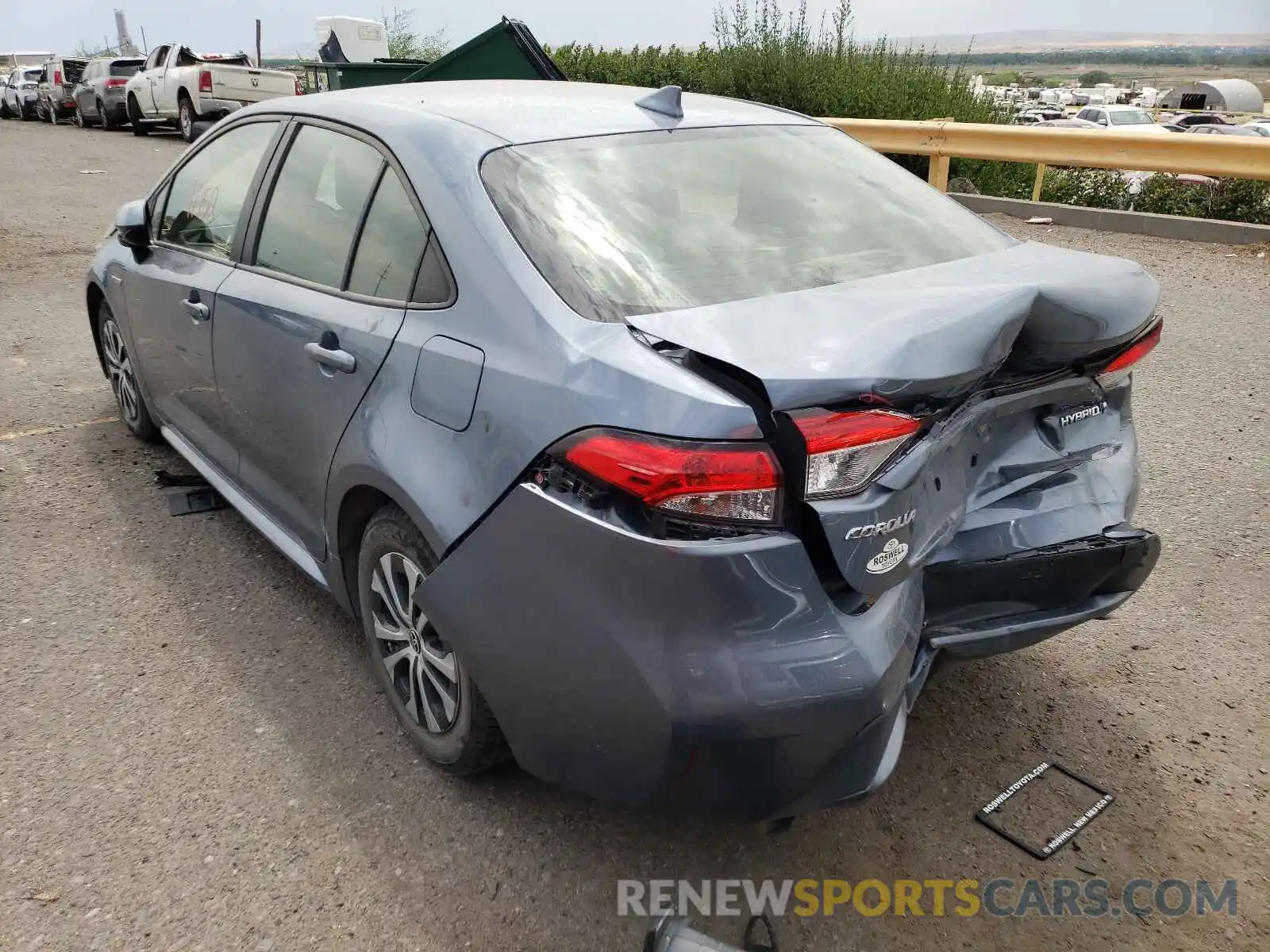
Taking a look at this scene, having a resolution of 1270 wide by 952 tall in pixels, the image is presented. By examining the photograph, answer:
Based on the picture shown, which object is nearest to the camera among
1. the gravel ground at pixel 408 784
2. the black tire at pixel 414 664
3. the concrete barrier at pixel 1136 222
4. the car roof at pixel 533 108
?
the gravel ground at pixel 408 784

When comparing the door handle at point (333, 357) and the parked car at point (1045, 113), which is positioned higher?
the door handle at point (333, 357)

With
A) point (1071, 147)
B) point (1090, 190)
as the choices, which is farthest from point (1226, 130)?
point (1071, 147)

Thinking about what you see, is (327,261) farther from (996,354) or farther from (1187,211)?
(1187,211)

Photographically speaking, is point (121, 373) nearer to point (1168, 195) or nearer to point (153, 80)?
point (1168, 195)

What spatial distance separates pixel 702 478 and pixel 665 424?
12 cm

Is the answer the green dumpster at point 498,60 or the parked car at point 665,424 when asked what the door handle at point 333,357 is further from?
the green dumpster at point 498,60

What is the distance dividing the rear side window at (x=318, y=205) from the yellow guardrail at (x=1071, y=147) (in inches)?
278

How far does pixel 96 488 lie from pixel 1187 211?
32.6 ft

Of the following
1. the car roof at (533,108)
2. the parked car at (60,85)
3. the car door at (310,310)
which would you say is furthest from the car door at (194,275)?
the parked car at (60,85)

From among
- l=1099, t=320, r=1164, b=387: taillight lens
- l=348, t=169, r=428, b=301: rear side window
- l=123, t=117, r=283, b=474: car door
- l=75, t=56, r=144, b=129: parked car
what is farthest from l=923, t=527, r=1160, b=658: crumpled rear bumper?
l=75, t=56, r=144, b=129: parked car

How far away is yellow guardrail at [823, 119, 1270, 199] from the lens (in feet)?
27.2

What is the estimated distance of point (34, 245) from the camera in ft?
32.4

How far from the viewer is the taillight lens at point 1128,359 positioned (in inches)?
99.7

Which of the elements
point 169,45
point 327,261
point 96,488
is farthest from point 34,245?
point 169,45
